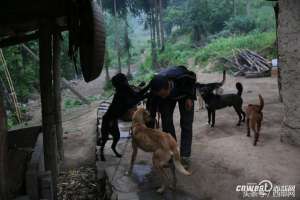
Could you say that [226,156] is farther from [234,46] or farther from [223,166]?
[234,46]

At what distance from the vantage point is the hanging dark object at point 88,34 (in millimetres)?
3785

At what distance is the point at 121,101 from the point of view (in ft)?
20.8

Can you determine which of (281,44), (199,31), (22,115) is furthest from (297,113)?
(199,31)

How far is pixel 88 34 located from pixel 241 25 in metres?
27.0

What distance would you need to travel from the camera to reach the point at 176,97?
5.52 metres

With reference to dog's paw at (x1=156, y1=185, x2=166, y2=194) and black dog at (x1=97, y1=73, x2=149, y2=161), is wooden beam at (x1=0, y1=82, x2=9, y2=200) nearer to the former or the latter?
dog's paw at (x1=156, y1=185, x2=166, y2=194)

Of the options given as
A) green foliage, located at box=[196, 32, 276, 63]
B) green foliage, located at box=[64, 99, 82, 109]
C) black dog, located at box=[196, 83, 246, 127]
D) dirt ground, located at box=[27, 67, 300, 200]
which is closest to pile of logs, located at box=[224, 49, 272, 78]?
green foliage, located at box=[196, 32, 276, 63]

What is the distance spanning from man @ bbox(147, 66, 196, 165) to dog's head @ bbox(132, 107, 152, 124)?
0.70 ft

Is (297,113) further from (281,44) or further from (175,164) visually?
(175,164)

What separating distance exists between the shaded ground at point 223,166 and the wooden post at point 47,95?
90 centimetres

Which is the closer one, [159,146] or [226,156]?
[159,146]

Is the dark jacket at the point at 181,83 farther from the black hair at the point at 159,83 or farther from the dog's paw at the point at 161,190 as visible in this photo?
the dog's paw at the point at 161,190

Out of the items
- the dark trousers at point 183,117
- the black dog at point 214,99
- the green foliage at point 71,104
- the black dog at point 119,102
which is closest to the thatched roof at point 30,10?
the black dog at point 119,102

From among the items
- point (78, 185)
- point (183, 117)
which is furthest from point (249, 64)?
point (183, 117)
